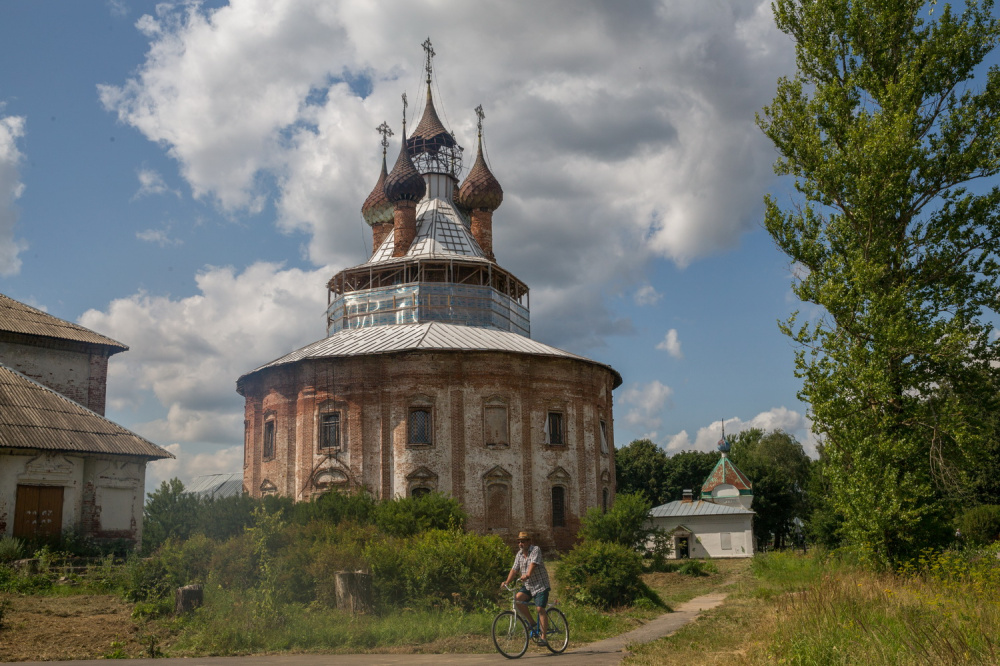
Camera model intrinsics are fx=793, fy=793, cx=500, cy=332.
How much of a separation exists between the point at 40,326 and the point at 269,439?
31.1 feet

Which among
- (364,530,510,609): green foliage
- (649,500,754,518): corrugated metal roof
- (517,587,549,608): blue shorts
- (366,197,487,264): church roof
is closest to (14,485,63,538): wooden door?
(364,530,510,609): green foliage

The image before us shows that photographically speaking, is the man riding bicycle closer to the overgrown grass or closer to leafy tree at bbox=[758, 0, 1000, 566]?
the overgrown grass

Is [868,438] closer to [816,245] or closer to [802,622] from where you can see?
[816,245]

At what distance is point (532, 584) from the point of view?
36.0 ft

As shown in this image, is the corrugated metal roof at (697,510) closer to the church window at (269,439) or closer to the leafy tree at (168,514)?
the church window at (269,439)

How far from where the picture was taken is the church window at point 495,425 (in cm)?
2953

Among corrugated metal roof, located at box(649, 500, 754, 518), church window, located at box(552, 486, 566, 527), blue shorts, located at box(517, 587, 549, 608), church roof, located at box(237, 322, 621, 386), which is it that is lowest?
blue shorts, located at box(517, 587, 549, 608)

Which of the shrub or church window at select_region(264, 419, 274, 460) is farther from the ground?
church window at select_region(264, 419, 274, 460)

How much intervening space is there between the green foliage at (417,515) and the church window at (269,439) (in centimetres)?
1141

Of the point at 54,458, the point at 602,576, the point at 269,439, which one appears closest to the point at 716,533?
the point at 269,439

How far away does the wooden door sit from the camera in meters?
20.5

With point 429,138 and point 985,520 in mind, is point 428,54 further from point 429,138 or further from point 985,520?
point 985,520

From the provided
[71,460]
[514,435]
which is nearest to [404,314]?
[514,435]

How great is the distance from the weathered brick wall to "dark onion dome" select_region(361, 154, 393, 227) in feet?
40.3
